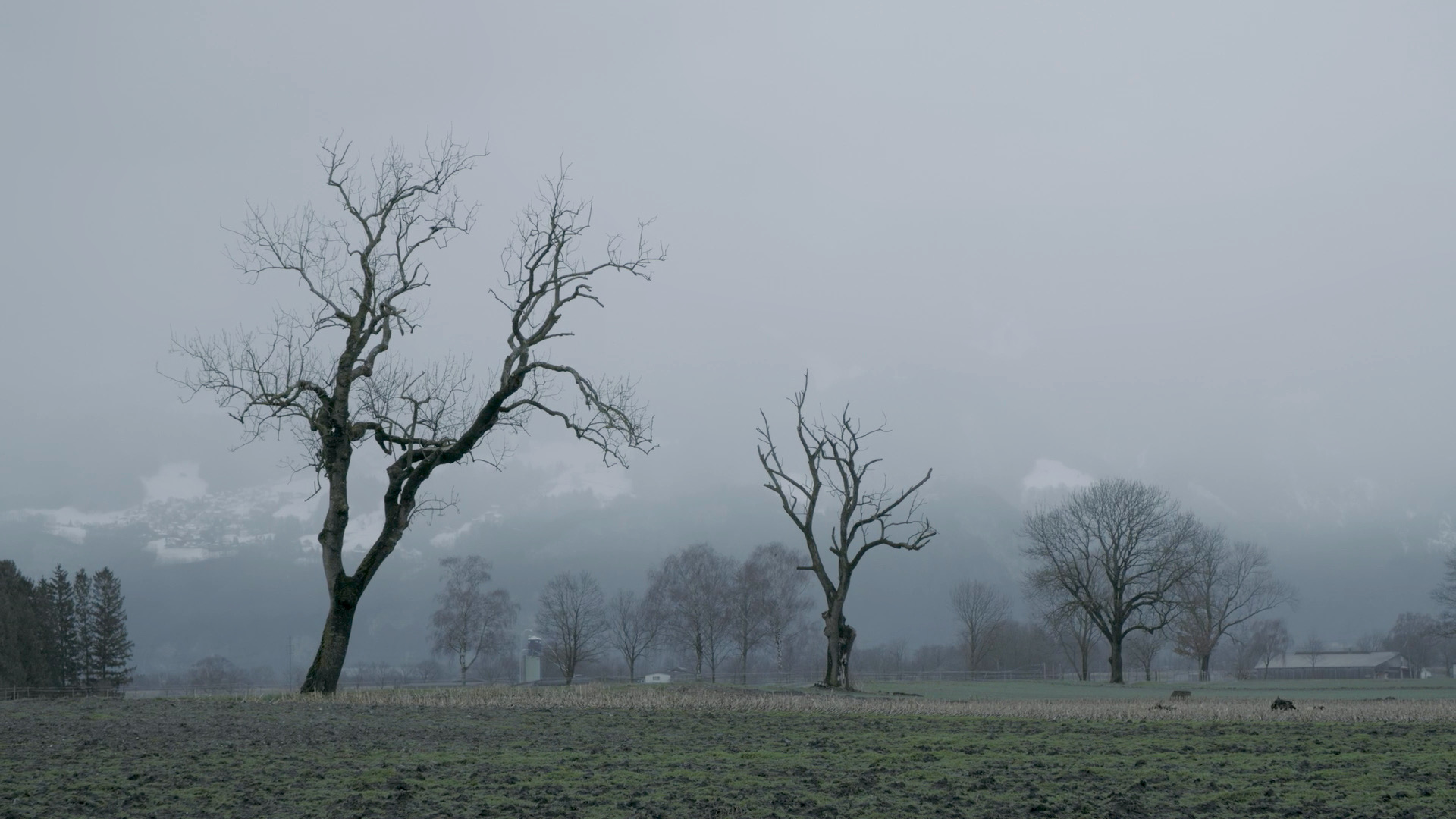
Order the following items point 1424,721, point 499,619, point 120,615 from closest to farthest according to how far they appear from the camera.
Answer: point 1424,721 < point 120,615 < point 499,619

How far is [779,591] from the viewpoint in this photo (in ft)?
354

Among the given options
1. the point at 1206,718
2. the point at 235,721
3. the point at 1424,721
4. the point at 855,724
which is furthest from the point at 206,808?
the point at 1424,721

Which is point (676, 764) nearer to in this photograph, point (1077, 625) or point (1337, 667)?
point (1077, 625)

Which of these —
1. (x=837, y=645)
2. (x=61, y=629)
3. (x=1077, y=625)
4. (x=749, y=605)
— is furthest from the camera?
(x=749, y=605)

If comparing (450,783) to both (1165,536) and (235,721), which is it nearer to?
(235,721)

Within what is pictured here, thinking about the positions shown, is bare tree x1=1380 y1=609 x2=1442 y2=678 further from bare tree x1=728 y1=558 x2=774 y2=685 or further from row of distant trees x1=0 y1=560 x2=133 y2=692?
row of distant trees x1=0 y1=560 x2=133 y2=692

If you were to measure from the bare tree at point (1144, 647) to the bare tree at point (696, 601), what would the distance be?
4039cm

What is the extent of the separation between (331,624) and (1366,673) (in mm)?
123193

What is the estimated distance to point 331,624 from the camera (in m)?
23.5

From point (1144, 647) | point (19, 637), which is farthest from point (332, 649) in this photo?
point (1144, 647)

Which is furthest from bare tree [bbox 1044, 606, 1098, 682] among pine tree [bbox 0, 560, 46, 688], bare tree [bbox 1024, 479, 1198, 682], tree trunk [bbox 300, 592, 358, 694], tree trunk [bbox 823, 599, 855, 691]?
pine tree [bbox 0, 560, 46, 688]

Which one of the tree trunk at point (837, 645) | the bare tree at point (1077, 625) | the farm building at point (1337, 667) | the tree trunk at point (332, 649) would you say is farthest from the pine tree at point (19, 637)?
the farm building at point (1337, 667)

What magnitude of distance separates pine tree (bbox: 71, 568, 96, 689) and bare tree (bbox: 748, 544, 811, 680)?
57.6m

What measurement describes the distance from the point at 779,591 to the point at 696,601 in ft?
32.2
